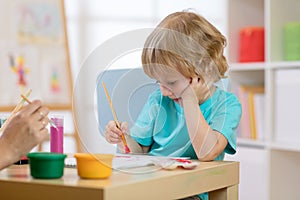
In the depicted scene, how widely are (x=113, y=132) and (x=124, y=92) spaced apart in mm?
108

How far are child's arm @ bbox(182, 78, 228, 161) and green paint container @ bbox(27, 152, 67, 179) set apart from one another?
45 cm

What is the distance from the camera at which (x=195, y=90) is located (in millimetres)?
1521

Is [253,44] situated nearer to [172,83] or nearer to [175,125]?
[175,125]

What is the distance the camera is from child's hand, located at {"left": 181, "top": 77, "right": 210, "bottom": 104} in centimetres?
147

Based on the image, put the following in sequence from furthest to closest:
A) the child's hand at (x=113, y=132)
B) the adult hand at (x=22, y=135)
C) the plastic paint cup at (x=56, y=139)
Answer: the plastic paint cup at (x=56, y=139) → the child's hand at (x=113, y=132) → the adult hand at (x=22, y=135)

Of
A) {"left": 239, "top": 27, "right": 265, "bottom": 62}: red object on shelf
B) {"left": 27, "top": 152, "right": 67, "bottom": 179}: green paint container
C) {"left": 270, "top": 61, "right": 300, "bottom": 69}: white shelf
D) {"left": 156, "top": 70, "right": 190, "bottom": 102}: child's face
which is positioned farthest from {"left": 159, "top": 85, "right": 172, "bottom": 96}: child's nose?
{"left": 239, "top": 27, "right": 265, "bottom": 62}: red object on shelf

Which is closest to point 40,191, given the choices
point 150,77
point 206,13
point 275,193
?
point 150,77

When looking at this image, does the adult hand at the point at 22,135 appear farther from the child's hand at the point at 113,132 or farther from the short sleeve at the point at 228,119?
the short sleeve at the point at 228,119

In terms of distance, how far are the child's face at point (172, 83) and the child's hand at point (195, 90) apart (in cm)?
2

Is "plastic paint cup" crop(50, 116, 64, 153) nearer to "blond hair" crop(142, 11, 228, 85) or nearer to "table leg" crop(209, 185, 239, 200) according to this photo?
"blond hair" crop(142, 11, 228, 85)

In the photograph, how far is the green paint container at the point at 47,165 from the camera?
3.68ft

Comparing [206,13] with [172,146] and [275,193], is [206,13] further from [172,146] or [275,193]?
[172,146]

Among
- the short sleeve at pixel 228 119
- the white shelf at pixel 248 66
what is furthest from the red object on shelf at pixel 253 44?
the short sleeve at pixel 228 119

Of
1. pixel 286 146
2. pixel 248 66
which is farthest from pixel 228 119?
pixel 248 66
